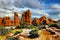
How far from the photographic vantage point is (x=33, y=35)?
46.5ft

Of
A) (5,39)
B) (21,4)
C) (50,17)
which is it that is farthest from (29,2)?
(5,39)

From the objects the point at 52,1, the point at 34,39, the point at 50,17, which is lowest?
the point at 34,39

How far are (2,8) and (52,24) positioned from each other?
300 cm

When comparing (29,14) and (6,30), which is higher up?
(29,14)

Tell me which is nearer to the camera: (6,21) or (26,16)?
(26,16)

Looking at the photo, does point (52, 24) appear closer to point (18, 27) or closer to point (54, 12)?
point (54, 12)

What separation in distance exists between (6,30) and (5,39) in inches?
22.8

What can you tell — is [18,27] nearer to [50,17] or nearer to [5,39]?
[5,39]

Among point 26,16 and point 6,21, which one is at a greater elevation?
point 26,16

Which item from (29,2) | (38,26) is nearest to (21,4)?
(29,2)

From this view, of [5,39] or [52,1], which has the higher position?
[52,1]

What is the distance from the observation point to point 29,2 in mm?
14594

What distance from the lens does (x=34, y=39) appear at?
14078 mm

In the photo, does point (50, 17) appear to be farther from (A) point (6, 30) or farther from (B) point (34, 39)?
(A) point (6, 30)
